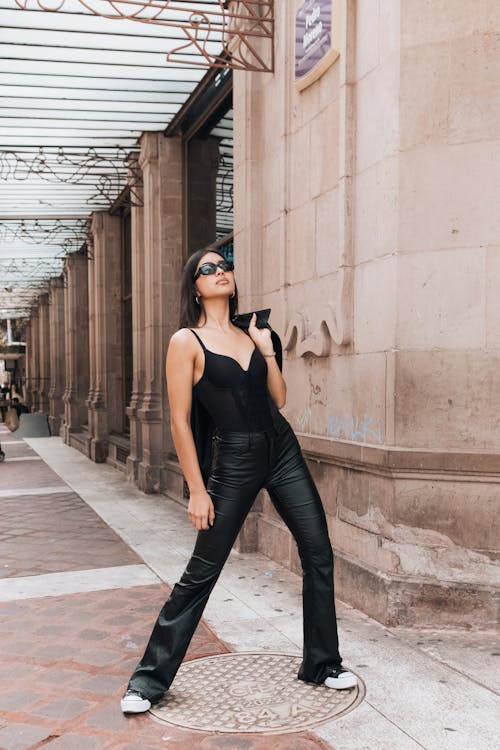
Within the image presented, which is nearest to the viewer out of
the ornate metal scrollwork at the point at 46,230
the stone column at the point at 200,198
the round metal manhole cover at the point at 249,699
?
the round metal manhole cover at the point at 249,699

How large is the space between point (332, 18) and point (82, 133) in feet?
20.6

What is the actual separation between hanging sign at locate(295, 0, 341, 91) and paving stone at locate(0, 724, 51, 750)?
4.42 m

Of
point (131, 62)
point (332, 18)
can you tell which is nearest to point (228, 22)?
point (131, 62)

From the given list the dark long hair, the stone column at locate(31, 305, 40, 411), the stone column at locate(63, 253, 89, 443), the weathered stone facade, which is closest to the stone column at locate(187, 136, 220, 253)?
the weathered stone facade

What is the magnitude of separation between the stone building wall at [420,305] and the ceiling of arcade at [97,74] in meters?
1.68

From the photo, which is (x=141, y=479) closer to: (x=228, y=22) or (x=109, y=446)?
(x=109, y=446)

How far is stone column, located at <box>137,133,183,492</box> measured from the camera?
10695 millimetres

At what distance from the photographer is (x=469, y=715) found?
338cm

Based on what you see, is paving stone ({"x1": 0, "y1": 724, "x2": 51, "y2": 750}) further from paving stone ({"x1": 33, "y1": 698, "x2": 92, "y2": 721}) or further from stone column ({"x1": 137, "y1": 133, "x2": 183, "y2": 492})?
stone column ({"x1": 137, "y1": 133, "x2": 183, "y2": 492})

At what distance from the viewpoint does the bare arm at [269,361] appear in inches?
145

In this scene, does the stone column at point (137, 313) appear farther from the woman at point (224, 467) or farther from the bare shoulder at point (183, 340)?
the bare shoulder at point (183, 340)

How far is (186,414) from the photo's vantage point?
3463mm

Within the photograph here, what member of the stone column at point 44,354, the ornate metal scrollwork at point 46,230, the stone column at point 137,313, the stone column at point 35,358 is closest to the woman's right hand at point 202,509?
the stone column at point 137,313

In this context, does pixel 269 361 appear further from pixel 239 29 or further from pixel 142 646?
pixel 239 29
